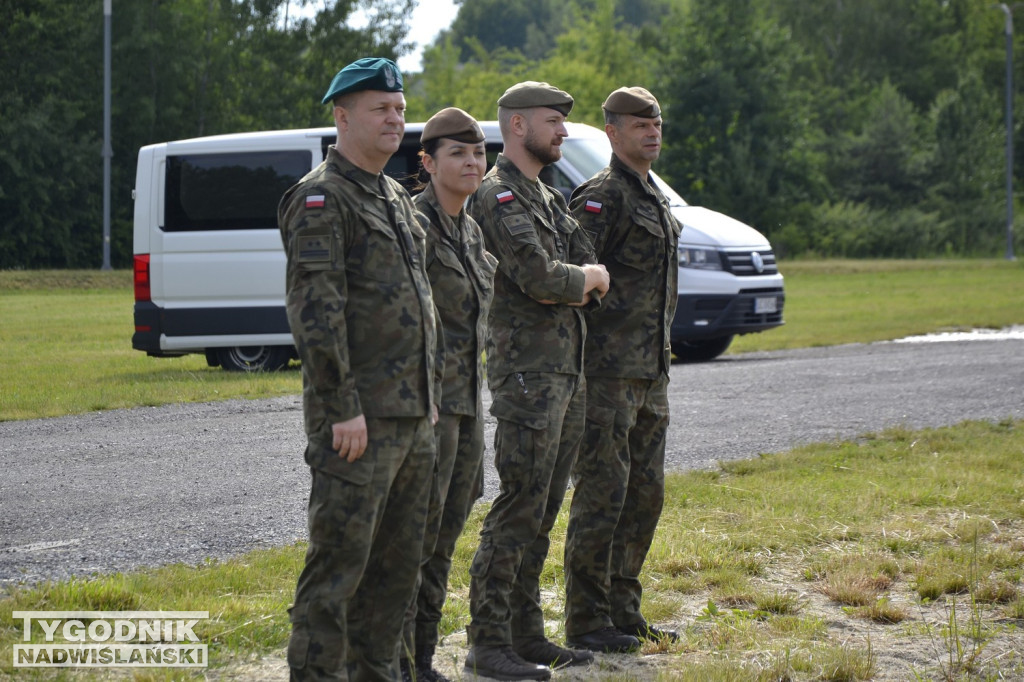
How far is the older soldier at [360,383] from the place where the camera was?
3.54m

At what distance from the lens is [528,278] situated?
4.36 metres

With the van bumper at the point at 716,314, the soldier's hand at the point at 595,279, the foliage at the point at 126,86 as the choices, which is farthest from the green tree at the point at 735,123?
the soldier's hand at the point at 595,279

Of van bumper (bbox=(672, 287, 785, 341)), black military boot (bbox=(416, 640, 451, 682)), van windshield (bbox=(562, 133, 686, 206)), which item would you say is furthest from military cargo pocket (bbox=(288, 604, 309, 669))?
van bumper (bbox=(672, 287, 785, 341))

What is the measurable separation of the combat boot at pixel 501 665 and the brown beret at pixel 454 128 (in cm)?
166

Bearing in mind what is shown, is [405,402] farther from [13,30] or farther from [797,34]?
[797,34]

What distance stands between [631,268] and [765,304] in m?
9.71

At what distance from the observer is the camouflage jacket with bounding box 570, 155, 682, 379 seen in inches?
188

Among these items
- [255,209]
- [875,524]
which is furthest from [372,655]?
[255,209]

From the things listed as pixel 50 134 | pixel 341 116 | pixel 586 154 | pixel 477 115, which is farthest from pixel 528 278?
pixel 477 115

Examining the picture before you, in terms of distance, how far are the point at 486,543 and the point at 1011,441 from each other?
551 centimetres

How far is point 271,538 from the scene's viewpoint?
20.5ft

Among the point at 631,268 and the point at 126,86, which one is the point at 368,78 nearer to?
the point at 631,268

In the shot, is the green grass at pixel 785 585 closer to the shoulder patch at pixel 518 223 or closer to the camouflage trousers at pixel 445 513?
the camouflage trousers at pixel 445 513

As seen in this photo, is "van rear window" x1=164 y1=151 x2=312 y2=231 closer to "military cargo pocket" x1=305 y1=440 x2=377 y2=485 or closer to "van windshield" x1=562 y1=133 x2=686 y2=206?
"van windshield" x1=562 y1=133 x2=686 y2=206
